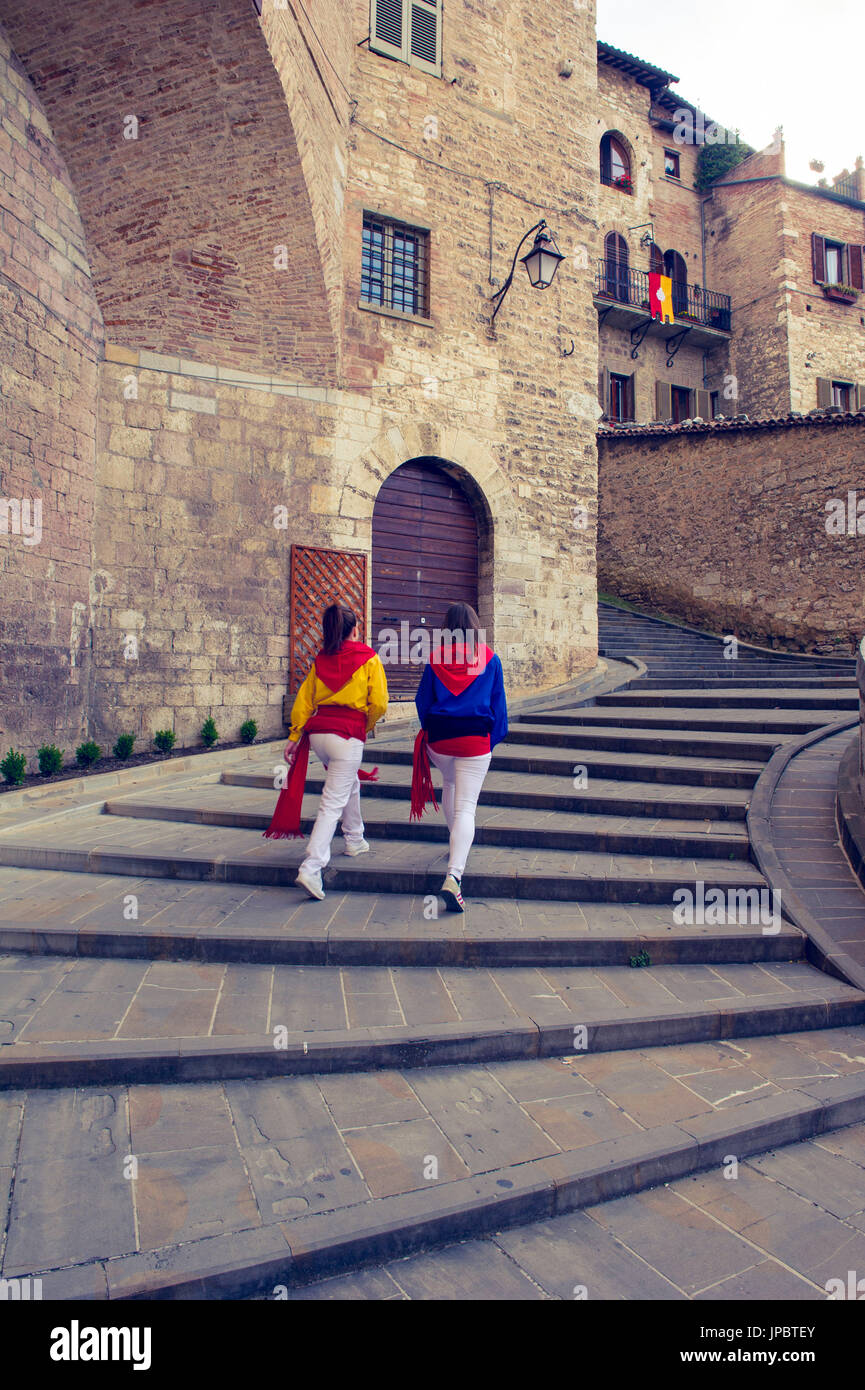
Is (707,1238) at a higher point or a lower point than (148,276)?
lower

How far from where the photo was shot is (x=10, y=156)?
759 centimetres

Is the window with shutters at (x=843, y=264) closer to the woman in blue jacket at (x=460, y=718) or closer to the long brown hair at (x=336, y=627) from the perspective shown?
Result: the woman in blue jacket at (x=460, y=718)

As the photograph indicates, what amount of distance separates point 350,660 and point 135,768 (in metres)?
4.36

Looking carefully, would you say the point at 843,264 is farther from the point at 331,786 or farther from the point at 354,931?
the point at 354,931

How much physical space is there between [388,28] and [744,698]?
34.5ft

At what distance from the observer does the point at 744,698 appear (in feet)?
32.3

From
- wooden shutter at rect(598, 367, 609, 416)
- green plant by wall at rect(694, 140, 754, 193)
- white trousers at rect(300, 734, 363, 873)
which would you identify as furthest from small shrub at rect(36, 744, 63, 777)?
green plant by wall at rect(694, 140, 754, 193)

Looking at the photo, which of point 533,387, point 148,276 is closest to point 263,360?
point 148,276

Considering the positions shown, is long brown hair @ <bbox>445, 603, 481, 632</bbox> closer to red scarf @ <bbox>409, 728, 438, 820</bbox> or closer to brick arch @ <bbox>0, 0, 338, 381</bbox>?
red scarf @ <bbox>409, 728, 438, 820</bbox>

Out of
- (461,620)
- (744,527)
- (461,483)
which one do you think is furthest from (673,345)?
(461,620)

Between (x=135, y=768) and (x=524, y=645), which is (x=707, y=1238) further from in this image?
(x=524, y=645)

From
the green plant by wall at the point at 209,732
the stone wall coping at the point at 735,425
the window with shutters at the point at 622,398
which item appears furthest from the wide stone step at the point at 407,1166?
the window with shutters at the point at 622,398

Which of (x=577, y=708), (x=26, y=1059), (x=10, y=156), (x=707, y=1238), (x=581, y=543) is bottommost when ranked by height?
(x=707, y=1238)

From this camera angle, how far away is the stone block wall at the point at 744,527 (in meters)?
14.5
